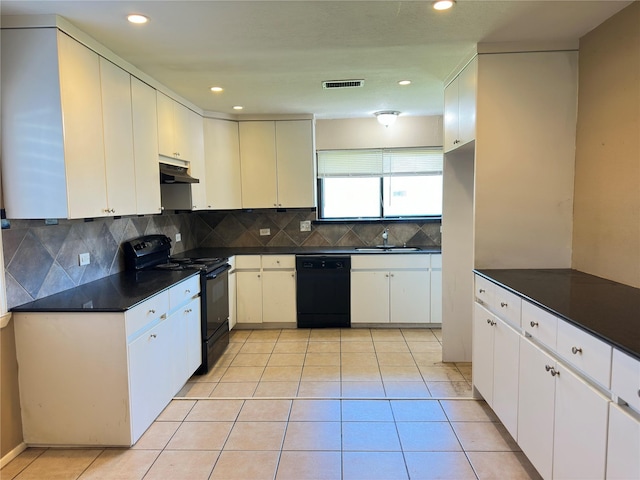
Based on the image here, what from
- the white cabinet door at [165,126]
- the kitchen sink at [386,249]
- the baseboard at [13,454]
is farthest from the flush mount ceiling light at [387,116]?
the baseboard at [13,454]

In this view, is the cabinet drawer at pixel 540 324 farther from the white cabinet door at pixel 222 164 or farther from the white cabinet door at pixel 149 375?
the white cabinet door at pixel 222 164

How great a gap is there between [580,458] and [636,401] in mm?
432

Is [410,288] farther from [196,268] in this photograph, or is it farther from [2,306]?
[2,306]

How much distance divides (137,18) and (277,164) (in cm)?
255

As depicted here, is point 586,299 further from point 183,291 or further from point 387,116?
point 387,116

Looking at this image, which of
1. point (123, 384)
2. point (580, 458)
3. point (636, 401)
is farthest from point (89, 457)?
point (636, 401)

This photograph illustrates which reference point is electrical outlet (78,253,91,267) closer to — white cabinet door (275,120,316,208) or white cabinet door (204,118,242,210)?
white cabinet door (204,118,242,210)

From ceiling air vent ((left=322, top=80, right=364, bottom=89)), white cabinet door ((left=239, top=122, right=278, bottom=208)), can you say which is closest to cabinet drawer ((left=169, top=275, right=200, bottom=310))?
white cabinet door ((left=239, top=122, right=278, bottom=208))

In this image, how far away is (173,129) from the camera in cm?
353

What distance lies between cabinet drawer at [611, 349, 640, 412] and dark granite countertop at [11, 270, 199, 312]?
2170 millimetres

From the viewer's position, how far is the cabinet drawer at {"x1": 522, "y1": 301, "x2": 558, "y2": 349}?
1.71 m

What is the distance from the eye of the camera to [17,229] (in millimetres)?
2238

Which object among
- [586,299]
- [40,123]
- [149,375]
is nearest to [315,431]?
[149,375]

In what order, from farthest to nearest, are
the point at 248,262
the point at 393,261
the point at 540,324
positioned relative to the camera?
the point at 248,262, the point at 393,261, the point at 540,324
